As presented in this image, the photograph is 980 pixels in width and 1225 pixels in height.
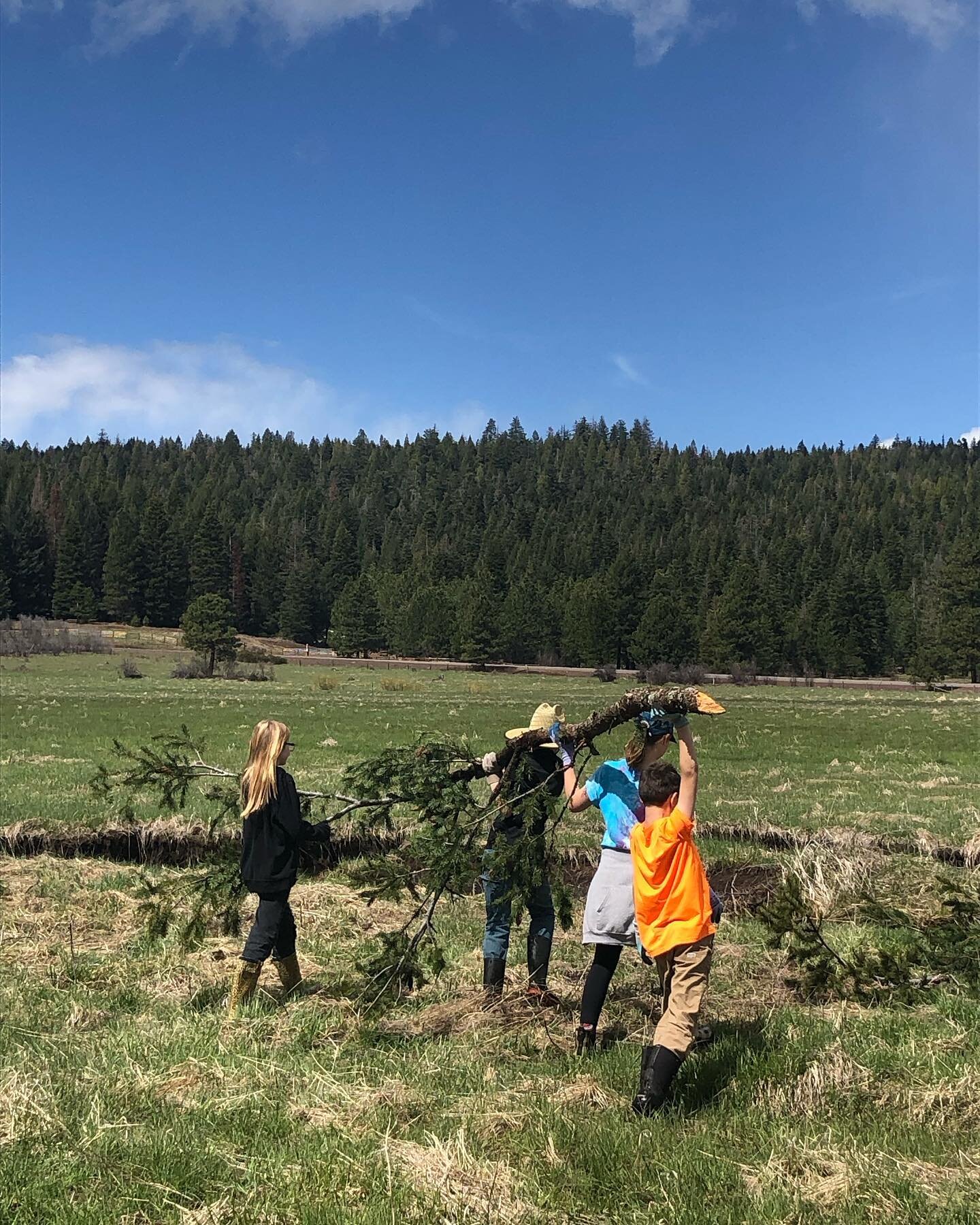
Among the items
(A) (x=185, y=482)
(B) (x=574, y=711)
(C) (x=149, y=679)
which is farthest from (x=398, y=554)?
(B) (x=574, y=711)

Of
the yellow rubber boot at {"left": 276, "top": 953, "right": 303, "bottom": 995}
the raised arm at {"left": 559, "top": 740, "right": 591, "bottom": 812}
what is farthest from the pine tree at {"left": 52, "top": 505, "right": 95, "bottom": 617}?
the raised arm at {"left": 559, "top": 740, "right": 591, "bottom": 812}

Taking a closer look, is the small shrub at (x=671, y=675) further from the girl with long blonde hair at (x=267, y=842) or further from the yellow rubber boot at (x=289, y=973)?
the girl with long blonde hair at (x=267, y=842)

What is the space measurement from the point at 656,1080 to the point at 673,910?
0.86 m

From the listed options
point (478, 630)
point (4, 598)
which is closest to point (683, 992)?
point (478, 630)

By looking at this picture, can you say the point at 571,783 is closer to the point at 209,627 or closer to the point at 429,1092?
the point at 429,1092

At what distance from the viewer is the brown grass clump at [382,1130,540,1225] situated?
3596 millimetres

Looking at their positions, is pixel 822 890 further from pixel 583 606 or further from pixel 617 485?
pixel 617 485

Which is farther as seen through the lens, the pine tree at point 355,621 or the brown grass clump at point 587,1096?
the pine tree at point 355,621

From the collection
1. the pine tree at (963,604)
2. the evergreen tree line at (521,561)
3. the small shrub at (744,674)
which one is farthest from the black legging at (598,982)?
the pine tree at (963,604)

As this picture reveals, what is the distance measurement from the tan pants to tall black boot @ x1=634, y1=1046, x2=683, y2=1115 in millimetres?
41

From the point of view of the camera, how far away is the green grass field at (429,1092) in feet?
12.2

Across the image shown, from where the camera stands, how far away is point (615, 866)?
19.4 feet

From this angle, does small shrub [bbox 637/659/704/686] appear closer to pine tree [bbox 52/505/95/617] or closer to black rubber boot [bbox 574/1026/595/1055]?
black rubber boot [bbox 574/1026/595/1055]

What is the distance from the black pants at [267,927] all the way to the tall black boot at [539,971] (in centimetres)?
183
